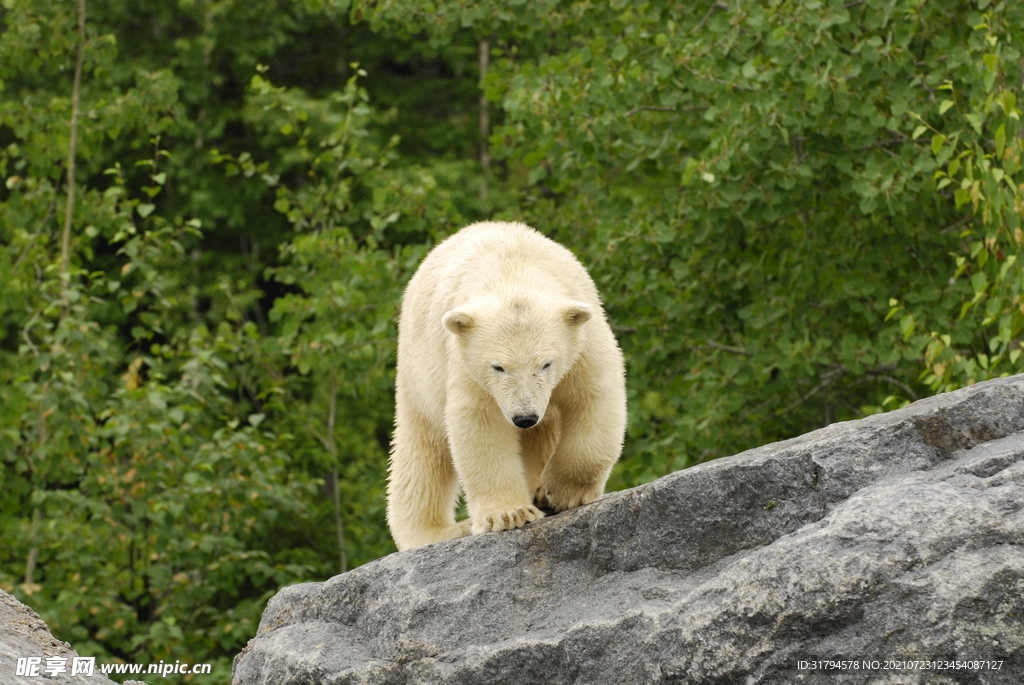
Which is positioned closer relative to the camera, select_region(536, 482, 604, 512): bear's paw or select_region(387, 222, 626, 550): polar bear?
select_region(387, 222, 626, 550): polar bear

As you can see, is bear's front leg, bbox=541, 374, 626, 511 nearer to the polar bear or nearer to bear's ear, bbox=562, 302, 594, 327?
the polar bear

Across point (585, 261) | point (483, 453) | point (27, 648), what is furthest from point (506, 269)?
point (585, 261)

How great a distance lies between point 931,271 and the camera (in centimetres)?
744

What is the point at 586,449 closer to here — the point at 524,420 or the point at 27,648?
the point at 524,420

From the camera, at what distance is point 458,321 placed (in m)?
4.12

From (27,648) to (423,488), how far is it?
1.91 meters

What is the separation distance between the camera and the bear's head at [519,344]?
3.99m

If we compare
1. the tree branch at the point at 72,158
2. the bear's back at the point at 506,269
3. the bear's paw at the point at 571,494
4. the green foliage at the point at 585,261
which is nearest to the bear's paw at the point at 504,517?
the bear's paw at the point at 571,494

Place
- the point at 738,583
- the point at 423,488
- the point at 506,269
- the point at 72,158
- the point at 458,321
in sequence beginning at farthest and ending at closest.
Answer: the point at 72,158
the point at 423,488
the point at 506,269
the point at 458,321
the point at 738,583

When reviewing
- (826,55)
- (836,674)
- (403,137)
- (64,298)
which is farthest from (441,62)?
(836,674)

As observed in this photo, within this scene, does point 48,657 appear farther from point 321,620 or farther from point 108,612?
point 108,612

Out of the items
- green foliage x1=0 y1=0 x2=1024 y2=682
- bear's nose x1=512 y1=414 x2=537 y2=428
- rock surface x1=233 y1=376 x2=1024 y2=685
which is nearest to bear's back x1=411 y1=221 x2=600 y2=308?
bear's nose x1=512 y1=414 x2=537 y2=428

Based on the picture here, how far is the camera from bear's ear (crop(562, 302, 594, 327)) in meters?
4.15

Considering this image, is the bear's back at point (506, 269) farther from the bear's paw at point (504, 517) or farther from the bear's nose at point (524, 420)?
the bear's paw at point (504, 517)
